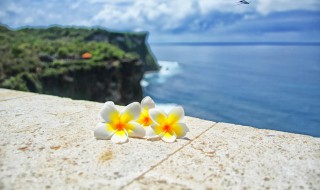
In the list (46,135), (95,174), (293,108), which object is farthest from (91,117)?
(293,108)

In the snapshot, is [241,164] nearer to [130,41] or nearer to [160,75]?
[160,75]

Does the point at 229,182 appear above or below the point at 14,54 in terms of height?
above

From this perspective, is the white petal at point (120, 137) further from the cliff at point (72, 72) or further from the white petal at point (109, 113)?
the cliff at point (72, 72)

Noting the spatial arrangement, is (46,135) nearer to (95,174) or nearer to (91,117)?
(91,117)

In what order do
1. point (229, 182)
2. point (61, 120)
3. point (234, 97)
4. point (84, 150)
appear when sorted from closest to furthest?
point (229, 182)
point (84, 150)
point (61, 120)
point (234, 97)

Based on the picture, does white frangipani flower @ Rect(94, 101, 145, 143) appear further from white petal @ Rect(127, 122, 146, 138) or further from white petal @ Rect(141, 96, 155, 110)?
white petal @ Rect(141, 96, 155, 110)

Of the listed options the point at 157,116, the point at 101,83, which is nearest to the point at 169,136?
the point at 157,116

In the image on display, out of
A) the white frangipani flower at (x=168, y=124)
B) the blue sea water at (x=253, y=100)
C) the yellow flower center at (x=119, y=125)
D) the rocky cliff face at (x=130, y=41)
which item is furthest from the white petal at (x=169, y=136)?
the rocky cliff face at (x=130, y=41)

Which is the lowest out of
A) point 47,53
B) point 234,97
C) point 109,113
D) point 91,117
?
point 234,97

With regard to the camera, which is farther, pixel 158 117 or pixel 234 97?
pixel 234 97
